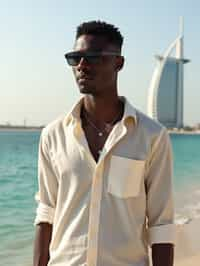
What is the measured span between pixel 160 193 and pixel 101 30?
509 millimetres

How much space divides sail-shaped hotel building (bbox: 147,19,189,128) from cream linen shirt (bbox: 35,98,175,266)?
254 feet

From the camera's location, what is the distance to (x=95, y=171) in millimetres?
1461

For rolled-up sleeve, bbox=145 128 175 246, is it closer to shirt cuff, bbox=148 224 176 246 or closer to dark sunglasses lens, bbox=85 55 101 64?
shirt cuff, bbox=148 224 176 246

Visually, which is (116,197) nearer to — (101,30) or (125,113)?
(125,113)

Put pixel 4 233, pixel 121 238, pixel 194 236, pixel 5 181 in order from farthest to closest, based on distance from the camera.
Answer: pixel 5 181, pixel 4 233, pixel 194 236, pixel 121 238

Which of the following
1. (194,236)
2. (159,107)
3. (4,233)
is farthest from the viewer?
(159,107)

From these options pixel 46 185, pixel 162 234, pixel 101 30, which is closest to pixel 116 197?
pixel 162 234

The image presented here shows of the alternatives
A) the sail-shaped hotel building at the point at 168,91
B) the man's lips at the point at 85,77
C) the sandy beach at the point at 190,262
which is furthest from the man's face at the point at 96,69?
the sail-shaped hotel building at the point at 168,91

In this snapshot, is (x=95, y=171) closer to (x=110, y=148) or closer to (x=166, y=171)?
(x=110, y=148)

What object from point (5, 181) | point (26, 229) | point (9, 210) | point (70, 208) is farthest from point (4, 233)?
point (5, 181)

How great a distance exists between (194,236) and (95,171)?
6207 millimetres

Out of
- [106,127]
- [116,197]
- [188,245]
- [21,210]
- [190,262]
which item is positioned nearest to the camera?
[116,197]

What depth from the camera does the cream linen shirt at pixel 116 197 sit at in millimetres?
1449

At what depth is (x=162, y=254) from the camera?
149 centimetres
